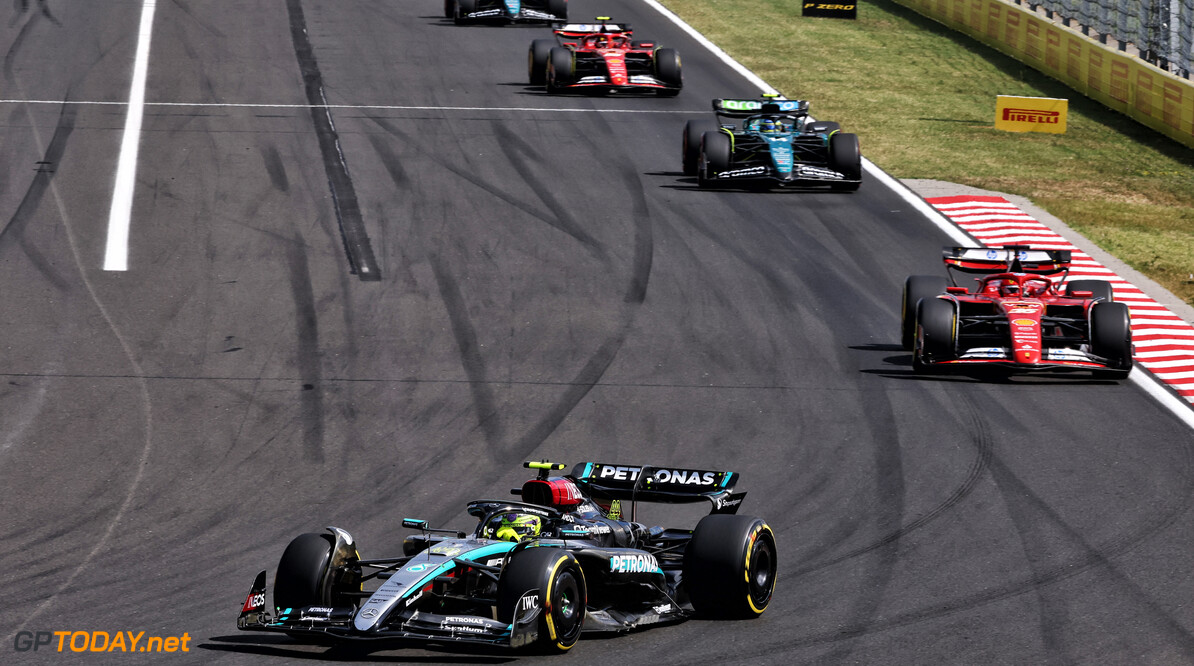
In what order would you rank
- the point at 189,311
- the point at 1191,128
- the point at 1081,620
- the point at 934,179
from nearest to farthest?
the point at 1081,620 → the point at 189,311 → the point at 934,179 → the point at 1191,128

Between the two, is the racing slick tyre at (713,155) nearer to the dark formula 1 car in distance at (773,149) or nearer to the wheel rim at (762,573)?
the dark formula 1 car in distance at (773,149)

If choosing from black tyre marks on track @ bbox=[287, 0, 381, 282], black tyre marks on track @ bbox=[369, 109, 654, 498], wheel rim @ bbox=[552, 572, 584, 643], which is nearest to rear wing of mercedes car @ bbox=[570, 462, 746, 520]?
wheel rim @ bbox=[552, 572, 584, 643]

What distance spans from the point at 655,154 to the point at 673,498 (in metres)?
16.2

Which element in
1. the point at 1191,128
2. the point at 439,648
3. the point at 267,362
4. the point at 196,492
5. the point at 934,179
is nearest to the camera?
the point at 439,648

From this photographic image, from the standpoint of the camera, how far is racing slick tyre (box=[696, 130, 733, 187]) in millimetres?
24406

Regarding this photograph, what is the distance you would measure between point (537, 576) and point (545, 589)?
91mm

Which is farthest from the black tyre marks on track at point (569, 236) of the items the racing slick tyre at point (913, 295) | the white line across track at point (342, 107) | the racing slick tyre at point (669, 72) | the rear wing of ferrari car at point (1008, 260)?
the rear wing of ferrari car at point (1008, 260)

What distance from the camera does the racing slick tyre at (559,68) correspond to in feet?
99.0

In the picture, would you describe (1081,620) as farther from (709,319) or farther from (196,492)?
(709,319)

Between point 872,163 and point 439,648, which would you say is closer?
point 439,648

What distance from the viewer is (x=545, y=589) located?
899cm

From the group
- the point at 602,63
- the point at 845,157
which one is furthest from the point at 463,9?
the point at 845,157

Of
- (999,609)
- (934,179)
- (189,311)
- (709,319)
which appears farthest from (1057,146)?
(999,609)

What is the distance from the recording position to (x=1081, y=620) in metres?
10.5
